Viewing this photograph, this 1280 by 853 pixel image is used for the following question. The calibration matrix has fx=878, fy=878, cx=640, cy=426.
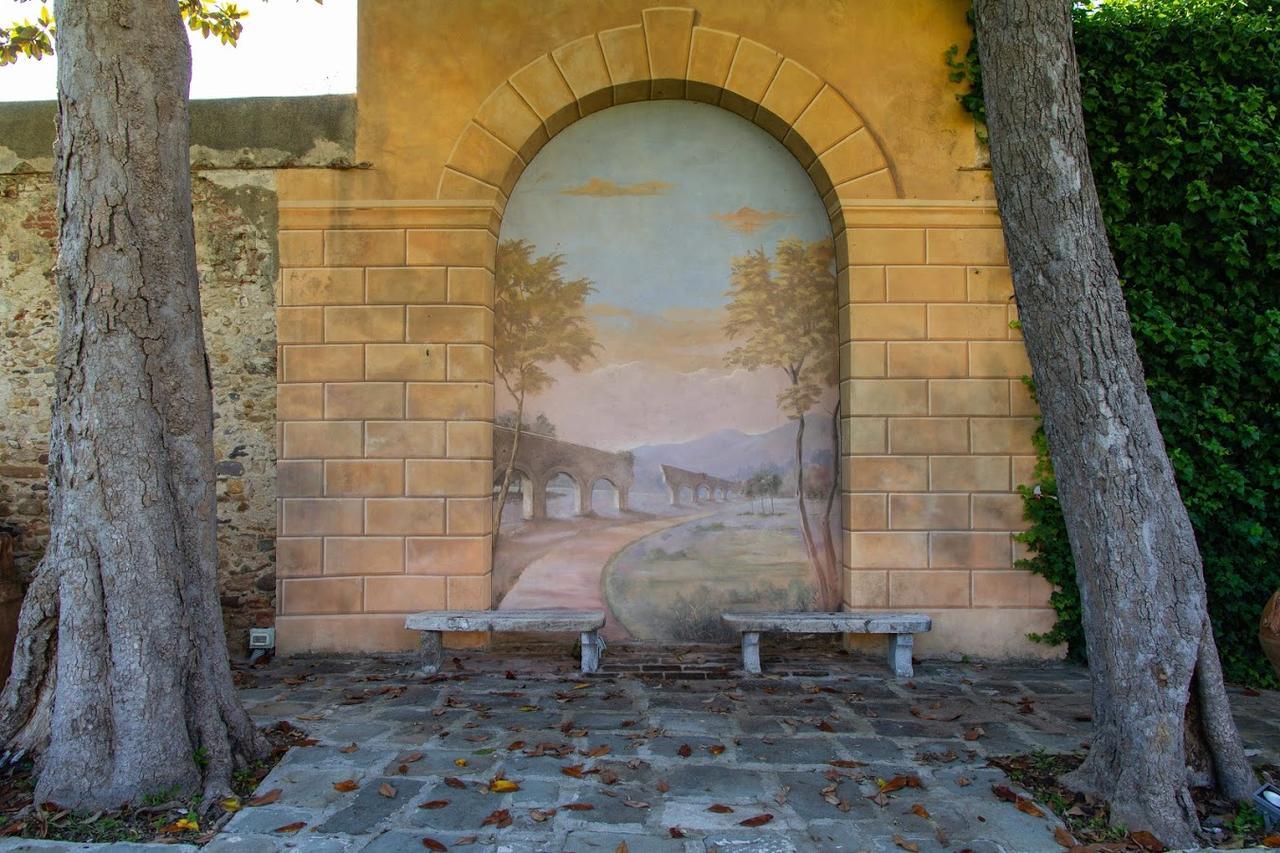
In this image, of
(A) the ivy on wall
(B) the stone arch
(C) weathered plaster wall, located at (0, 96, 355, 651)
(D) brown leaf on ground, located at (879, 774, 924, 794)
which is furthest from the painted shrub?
(D) brown leaf on ground, located at (879, 774, 924, 794)

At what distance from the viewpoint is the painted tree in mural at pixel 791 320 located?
616 centimetres

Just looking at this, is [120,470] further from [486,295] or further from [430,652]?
[486,295]

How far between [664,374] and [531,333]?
980 mm

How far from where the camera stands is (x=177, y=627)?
11.4 ft

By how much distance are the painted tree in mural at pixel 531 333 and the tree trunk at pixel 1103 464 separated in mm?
3184

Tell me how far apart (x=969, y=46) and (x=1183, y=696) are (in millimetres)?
4366

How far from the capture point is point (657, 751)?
407 cm

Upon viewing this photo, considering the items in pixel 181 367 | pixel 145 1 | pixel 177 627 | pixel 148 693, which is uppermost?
pixel 145 1

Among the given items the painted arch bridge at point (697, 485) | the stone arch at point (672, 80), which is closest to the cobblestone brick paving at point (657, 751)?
the painted arch bridge at point (697, 485)

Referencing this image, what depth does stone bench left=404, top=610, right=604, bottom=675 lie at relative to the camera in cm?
547

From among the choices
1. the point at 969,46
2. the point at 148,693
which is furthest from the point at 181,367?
the point at 969,46

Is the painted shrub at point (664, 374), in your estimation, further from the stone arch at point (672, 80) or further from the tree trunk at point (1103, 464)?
the tree trunk at point (1103, 464)

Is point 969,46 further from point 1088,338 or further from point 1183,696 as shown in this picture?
point 1183,696

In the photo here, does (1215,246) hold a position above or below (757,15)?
below
